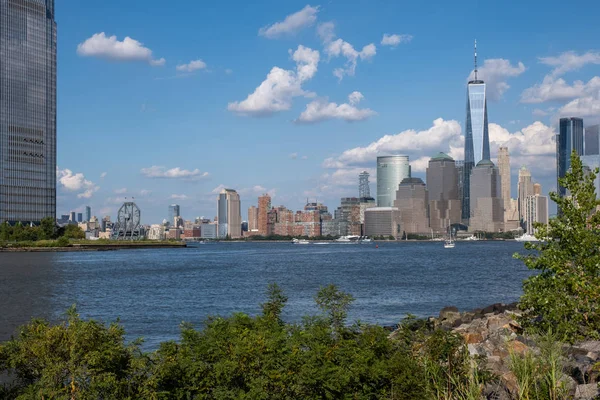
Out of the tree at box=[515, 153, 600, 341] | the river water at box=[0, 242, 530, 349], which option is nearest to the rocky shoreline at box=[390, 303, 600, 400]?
the tree at box=[515, 153, 600, 341]

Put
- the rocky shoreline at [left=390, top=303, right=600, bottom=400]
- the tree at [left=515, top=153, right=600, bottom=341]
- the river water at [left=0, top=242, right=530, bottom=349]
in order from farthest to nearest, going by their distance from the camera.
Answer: the river water at [left=0, top=242, right=530, bottom=349] < the rocky shoreline at [left=390, top=303, right=600, bottom=400] < the tree at [left=515, top=153, right=600, bottom=341]

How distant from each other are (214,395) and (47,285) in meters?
68.4

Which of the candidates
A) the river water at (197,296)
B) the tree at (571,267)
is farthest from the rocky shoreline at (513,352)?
the river water at (197,296)

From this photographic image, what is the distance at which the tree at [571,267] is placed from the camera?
1593 centimetres

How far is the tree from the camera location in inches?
627

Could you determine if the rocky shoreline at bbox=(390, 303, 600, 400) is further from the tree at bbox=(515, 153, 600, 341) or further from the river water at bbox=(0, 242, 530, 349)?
the river water at bbox=(0, 242, 530, 349)

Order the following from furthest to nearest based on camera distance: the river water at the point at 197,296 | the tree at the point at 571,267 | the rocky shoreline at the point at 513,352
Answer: the river water at the point at 197,296 → the rocky shoreline at the point at 513,352 → the tree at the point at 571,267

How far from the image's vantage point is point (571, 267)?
16.7 m

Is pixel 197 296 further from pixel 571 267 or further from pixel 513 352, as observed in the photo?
pixel 513 352

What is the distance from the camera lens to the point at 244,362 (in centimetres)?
1459

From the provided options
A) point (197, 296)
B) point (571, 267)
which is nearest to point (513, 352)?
point (571, 267)

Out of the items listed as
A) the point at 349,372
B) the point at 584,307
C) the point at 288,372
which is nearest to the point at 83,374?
the point at 288,372

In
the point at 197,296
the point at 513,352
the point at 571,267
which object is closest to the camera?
the point at 513,352

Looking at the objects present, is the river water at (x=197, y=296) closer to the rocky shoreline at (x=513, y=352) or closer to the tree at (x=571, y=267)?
the rocky shoreline at (x=513, y=352)
